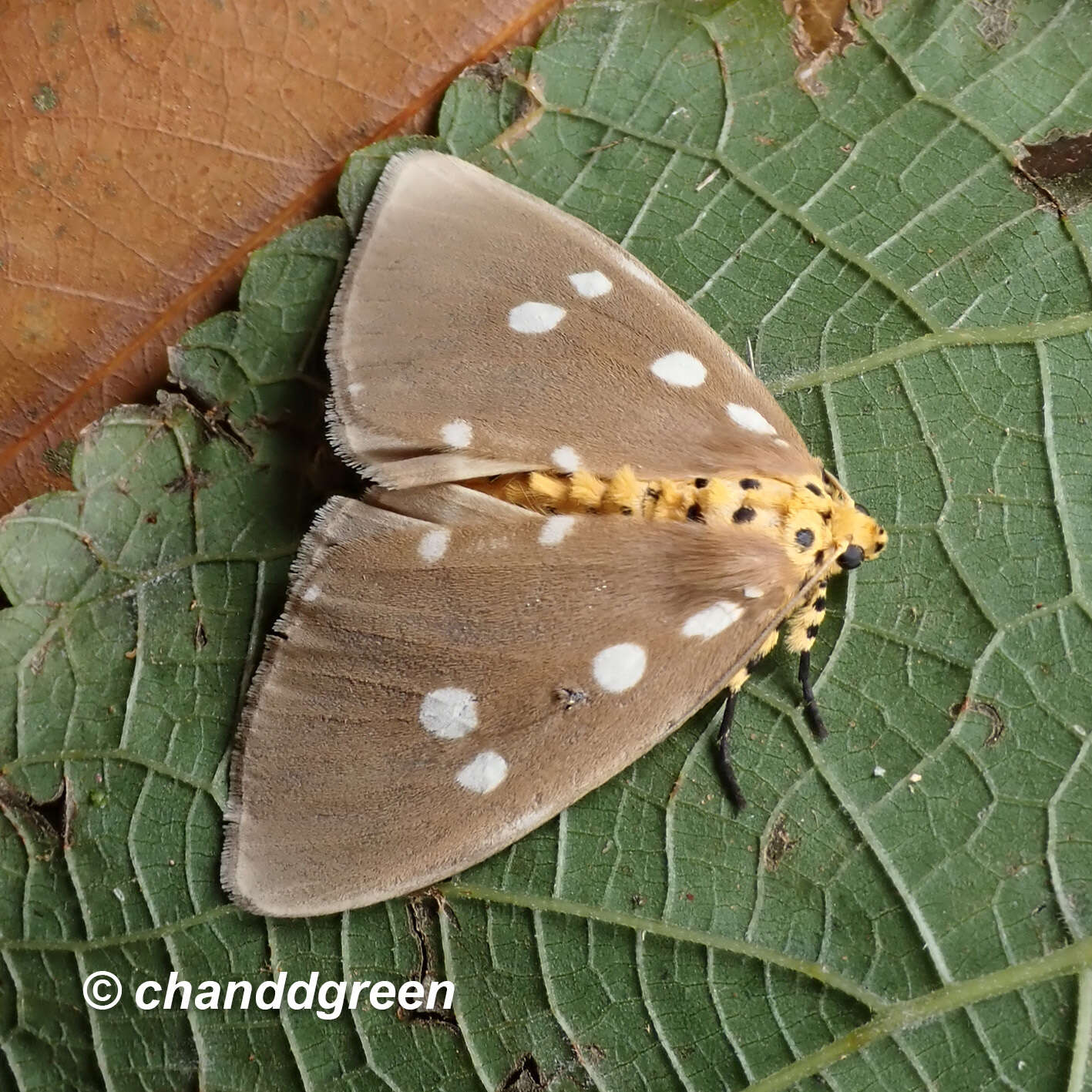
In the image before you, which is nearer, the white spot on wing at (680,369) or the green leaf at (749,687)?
the green leaf at (749,687)

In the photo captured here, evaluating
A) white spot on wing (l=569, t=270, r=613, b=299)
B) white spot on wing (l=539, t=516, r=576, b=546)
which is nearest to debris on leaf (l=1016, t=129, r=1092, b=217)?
white spot on wing (l=569, t=270, r=613, b=299)

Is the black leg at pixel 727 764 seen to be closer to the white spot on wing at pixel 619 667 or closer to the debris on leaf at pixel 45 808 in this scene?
the white spot on wing at pixel 619 667

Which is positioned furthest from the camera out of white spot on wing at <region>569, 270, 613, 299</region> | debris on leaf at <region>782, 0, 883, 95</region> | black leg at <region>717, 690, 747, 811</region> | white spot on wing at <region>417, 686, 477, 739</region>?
debris on leaf at <region>782, 0, 883, 95</region>

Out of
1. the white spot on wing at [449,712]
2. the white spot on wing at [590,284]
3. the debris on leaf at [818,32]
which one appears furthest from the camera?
the debris on leaf at [818,32]

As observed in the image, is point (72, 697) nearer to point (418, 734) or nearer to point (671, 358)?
point (418, 734)

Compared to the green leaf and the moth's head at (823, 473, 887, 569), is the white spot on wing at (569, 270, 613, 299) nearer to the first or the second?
the green leaf

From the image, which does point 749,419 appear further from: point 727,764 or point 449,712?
point 449,712

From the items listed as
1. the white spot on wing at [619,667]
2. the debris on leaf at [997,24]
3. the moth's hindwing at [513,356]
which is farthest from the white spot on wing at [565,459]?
the debris on leaf at [997,24]
